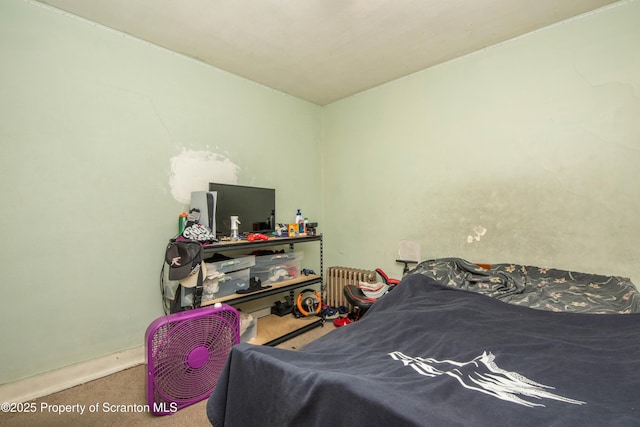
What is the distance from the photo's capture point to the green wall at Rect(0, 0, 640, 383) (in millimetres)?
1930

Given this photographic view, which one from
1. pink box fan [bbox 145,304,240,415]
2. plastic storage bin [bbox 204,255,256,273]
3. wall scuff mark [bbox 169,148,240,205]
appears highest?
wall scuff mark [bbox 169,148,240,205]

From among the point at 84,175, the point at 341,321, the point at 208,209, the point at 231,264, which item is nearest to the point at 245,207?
the point at 208,209

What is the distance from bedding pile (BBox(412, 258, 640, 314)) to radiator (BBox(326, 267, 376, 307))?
912 millimetres

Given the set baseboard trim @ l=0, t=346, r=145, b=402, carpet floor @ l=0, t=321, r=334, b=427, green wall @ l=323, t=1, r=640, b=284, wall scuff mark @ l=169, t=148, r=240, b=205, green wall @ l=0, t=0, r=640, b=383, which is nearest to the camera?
carpet floor @ l=0, t=321, r=334, b=427

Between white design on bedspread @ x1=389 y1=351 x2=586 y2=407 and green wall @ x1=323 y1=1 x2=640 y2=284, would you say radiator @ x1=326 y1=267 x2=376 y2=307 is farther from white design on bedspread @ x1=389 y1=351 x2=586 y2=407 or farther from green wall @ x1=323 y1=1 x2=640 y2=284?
white design on bedspread @ x1=389 y1=351 x2=586 y2=407

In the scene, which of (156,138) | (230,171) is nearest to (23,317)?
(156,138)

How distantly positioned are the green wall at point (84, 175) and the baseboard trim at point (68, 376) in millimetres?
54

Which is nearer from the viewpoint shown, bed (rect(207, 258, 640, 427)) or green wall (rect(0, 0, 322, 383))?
bed (rect(207, 258, 640, 427))

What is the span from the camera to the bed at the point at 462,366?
79 centimetres

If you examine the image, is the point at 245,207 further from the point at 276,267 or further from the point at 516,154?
the point at 516,154

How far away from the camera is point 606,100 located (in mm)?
2074

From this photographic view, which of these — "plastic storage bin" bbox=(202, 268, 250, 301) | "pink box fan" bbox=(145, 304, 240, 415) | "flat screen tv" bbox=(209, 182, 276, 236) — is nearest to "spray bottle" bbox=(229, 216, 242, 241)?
"flat screen tv" bbox=(209, 182, 276, 236)

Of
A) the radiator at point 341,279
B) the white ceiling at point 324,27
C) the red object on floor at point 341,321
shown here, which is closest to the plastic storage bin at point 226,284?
the red object on floor at point 341,321

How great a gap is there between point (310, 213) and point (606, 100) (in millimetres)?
2936
